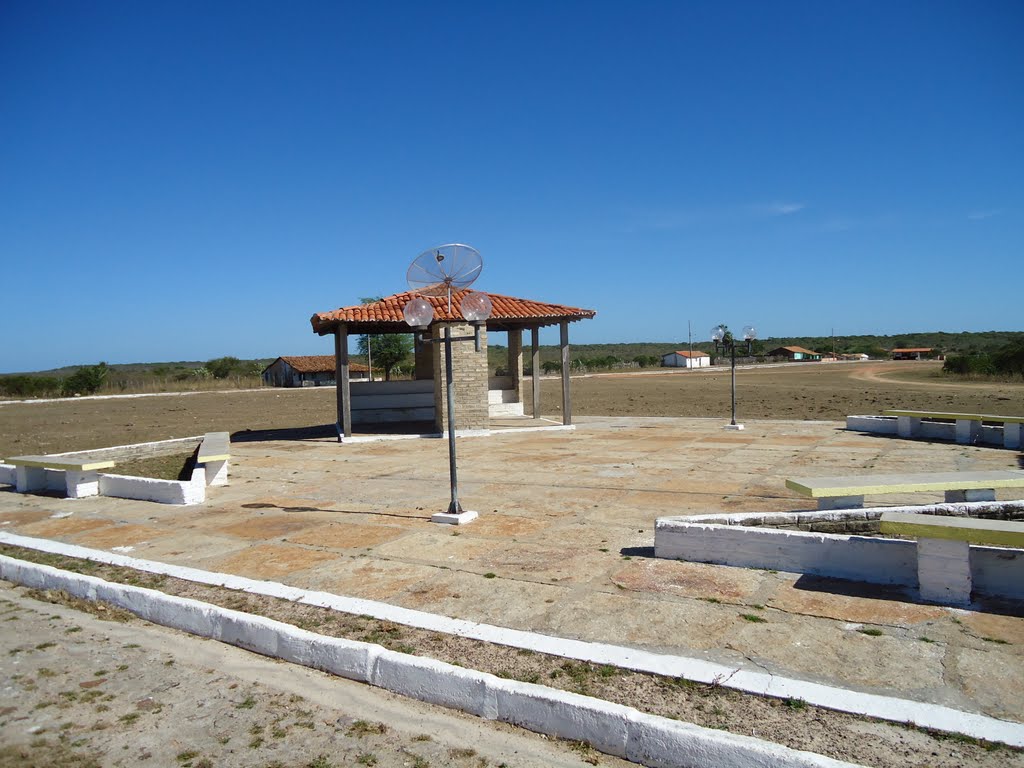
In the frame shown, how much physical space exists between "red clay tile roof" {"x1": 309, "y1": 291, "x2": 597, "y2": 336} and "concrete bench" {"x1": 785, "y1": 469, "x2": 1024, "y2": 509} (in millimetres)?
9289

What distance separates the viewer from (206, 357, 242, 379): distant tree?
70625 mm

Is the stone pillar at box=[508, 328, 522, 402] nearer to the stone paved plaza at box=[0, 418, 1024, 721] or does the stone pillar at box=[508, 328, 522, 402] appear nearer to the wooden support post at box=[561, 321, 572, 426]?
the wooden support post at box=[561, 321, 572, 426]

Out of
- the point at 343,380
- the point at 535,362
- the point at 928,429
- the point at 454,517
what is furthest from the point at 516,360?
the point at 454,517

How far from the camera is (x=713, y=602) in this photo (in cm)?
437

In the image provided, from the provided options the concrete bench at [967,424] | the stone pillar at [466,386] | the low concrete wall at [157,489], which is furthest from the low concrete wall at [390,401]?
the concrete bench at [967,424]

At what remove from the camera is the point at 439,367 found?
577 inches

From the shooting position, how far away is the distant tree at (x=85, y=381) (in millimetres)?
43409

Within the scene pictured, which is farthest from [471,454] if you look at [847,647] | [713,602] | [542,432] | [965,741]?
[965,741]

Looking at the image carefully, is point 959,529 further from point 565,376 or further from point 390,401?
point 390,401

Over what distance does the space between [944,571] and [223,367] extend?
251ft

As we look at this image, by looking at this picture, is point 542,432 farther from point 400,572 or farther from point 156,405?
point 156,405

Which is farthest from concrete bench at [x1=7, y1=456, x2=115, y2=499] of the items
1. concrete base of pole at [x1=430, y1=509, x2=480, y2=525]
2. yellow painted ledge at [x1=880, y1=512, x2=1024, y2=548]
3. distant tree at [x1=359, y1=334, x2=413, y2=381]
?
distant tree at [x1=359, y1=334, x2=413, y2=381]

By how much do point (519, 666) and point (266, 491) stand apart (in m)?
6.34

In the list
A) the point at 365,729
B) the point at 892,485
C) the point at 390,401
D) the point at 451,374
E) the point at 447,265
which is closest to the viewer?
the point at 365,729
